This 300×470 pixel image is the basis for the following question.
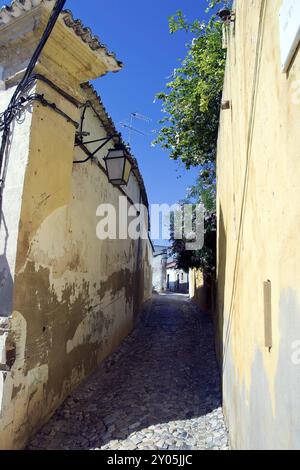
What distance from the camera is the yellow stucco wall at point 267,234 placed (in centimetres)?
157

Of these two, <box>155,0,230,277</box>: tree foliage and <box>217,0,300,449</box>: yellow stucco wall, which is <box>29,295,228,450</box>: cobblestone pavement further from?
<box>155,0,230,277</box>: tree foliage

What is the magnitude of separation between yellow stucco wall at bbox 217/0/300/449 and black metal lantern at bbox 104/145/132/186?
2.46 metres

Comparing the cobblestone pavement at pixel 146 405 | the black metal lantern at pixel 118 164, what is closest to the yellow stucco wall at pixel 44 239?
the cobblestone pavement at pixel 146 405

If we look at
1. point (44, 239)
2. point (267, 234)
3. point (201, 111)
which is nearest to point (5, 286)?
point (44, 239)

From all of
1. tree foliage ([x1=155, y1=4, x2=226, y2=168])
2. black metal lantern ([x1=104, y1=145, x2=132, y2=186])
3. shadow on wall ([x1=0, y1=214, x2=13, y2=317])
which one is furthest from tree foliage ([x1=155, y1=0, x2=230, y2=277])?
shadow on wall ([x1=0, y1=214, x2=13, y2=317])

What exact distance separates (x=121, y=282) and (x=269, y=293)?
652 cm

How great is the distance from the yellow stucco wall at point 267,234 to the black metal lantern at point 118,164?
2464 millimetres

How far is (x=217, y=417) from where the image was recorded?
4.52 meters

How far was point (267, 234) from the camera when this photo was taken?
211 cm

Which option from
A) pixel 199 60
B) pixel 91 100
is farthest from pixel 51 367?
pixel 199 60

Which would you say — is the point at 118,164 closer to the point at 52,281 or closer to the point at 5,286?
the point at 52,281

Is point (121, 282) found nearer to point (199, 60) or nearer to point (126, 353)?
point (126, 353)

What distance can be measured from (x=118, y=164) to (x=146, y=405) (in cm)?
370

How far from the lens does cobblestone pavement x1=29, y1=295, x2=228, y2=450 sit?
3.98 meters
